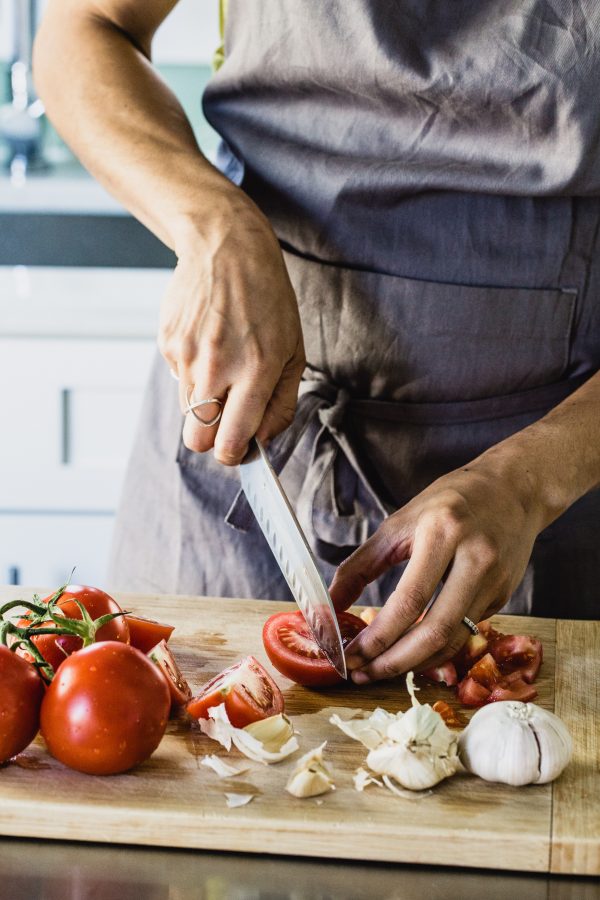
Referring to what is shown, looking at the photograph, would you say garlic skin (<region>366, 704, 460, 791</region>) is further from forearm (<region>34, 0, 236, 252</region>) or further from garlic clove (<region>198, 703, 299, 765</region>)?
forearm (<region>34, 0, 236, 252</region>)

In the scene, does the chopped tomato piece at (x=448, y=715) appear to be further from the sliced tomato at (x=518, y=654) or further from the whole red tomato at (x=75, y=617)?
the whole red tomato at (x=75, y=617)

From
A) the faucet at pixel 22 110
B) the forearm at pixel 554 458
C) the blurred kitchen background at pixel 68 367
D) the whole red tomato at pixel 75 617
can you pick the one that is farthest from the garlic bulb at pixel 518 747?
the faucet at pixel 22 110

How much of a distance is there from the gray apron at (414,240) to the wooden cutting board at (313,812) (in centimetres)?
37

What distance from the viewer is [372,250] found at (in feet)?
4.42

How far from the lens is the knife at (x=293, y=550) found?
1062 mm

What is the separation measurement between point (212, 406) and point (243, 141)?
424mm

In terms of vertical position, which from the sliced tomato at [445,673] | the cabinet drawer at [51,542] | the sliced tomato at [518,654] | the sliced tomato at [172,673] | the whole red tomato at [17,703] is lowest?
the cabinet drawer at [51,542]

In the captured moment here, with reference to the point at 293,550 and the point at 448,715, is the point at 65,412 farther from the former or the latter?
the point at 448,715

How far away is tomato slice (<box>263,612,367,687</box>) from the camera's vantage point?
113 cm

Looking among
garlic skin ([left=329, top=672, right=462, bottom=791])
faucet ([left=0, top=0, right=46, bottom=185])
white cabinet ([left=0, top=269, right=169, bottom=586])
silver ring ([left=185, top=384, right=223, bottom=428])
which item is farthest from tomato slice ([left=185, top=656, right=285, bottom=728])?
faucet ([left=0, top=0, right=46, bottom=185])

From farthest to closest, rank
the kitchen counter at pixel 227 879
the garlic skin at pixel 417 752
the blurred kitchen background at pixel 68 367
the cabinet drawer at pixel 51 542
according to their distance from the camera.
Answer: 1. the cabinet drawer at pixel 51 542
2. the blurred kitchen background at pixel 68 367
3. the garlic skin at pixel 417 752
4. the kitchen counter at pixel 227 879

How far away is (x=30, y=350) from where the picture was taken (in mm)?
2129

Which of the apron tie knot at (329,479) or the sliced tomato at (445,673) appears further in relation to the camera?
the apron tie knot at (329,479)

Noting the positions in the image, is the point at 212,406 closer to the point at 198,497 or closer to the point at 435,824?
the point at 198,497
